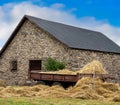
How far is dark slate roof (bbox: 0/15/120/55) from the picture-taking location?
3598cm

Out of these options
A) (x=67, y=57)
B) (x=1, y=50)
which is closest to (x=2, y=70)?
(x=1, y=50)

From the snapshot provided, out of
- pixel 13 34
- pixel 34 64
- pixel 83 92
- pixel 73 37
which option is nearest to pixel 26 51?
pixel 34 64

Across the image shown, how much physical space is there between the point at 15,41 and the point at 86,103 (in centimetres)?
2492

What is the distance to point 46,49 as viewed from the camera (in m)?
36.8

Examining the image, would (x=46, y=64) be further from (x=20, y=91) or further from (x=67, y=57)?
(x=20, y=91)

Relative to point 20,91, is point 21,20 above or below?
above

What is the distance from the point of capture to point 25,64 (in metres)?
39.0

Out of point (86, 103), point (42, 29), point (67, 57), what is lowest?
point (86, 103)

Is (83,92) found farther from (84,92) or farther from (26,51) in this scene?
(26,51)

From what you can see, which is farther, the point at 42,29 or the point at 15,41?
the point at 15,41

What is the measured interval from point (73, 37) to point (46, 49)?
3288mm

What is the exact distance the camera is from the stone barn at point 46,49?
35.4m

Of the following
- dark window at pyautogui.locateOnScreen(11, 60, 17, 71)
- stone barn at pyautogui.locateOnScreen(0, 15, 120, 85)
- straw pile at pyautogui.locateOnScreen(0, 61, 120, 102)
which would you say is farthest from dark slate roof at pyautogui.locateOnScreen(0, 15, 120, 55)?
straw pile at pyautogui.locateOnScreen(0, 61, 120, 102)

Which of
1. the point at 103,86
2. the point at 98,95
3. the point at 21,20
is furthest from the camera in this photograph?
the point at 21,20
